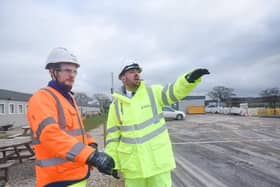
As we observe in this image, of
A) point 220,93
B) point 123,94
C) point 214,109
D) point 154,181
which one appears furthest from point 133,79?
point 220,93

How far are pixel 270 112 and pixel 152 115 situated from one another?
34257mm

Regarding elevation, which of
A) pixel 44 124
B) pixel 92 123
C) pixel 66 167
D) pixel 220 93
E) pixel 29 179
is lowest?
pixel 29 179

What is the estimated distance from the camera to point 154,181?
8.09 feet

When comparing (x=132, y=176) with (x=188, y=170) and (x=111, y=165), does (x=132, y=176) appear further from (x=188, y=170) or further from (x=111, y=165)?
(x=188, y=170)

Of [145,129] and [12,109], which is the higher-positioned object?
[12,109]

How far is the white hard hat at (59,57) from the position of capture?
213 centimetres

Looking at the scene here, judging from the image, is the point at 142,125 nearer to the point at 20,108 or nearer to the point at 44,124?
the point at 44,124

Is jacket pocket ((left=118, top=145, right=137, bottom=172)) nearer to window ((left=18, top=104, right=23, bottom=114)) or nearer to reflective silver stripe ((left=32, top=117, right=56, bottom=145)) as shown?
reflective silver stripe ((left=32, top=117, right=56, bottom=145))

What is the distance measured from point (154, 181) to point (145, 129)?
56cm

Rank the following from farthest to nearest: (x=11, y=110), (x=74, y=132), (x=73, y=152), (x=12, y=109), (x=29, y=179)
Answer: (x=12, y=109)
(x=11, y=110)
(x=29, y=179)
(x=74, y=132)
(x=73, y=152)

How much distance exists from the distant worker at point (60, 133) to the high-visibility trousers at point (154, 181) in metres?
0.61

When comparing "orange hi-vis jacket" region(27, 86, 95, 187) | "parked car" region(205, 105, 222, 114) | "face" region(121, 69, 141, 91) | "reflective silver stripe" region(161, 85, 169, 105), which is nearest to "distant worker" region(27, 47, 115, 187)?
"orange hi-vis jacket" region(27, 86, 95, 187)

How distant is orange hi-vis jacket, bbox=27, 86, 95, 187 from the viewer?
1729 mm

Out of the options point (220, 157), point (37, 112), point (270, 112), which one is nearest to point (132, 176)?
point (37, 112)
